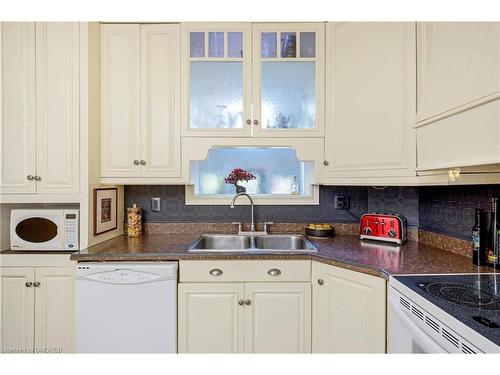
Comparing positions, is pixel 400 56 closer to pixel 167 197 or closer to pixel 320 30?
pixel 320 30

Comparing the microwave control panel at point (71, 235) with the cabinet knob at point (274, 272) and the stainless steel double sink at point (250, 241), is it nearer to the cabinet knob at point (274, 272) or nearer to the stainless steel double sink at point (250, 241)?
the stainless steel double sink at point (250, 241)

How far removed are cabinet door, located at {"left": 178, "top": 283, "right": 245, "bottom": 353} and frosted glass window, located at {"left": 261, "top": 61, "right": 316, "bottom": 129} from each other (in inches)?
43.9

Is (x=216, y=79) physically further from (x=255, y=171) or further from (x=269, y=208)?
(x=269, y=208)

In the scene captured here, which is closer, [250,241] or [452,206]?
[452,206]

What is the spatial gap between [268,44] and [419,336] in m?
1.84

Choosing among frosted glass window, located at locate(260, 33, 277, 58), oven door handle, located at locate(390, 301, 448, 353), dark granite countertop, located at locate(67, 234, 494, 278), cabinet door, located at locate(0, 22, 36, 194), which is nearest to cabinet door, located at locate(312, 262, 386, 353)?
dark granite countertop, located at locate(67, 234, 494, 278)

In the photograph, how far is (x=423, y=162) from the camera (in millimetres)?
1421

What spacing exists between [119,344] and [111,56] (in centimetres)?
181

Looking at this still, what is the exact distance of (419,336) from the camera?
101cm

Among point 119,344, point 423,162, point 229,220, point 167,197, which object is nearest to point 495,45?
point 423,162

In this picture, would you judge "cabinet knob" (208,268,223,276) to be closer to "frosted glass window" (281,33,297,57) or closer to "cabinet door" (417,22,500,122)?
"cabinet door" (417,22,500,122)

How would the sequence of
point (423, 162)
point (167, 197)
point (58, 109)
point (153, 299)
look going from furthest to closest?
1. point (167, 197)
2. point (58, 109)
3. point (153, 299)
4. point (423, 162)

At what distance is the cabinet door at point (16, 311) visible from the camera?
1705 millimetres

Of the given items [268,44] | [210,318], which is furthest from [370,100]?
[210,318]
